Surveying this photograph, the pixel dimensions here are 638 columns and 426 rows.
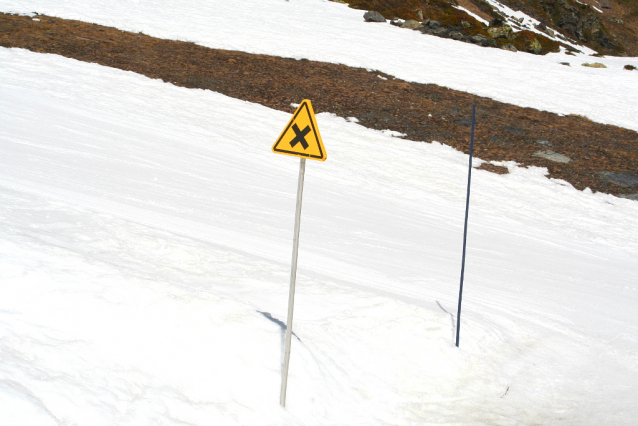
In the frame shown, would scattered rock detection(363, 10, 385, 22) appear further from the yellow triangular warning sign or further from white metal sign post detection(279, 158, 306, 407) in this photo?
white metal sign post detection(279, 158, 306, 407)

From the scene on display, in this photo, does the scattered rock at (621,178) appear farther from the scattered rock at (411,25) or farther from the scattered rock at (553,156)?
the scattered rock at (411,25)

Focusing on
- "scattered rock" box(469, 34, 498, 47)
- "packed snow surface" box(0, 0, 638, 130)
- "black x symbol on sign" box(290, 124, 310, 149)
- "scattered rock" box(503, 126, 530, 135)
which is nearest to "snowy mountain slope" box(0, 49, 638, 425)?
"black x symbol on sign" box(290, 124, 310, 149)

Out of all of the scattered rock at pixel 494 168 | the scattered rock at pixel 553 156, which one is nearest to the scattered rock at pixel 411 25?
the scattered rock at pixel 553 156

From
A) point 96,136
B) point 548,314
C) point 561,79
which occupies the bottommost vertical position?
point 548,314

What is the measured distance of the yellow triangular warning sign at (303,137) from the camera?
374 centimetres

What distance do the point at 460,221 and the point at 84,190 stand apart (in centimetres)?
770

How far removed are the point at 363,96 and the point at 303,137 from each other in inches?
583

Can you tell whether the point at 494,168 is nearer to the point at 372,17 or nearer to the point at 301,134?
the point at 301,134

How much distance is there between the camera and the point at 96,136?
10.8 meters

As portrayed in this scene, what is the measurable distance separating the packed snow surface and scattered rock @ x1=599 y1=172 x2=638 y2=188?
5.11 m

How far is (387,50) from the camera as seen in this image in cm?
2466

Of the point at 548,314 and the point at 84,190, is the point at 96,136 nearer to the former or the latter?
the point at 84,190

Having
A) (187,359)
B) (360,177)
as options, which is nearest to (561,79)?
(360,177)

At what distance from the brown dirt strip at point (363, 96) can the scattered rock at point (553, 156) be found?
0.27 m
